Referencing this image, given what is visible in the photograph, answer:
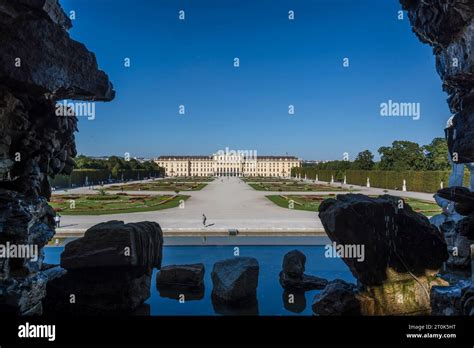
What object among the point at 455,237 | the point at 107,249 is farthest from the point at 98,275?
the point at 455,237

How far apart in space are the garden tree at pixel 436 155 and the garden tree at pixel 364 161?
730cm

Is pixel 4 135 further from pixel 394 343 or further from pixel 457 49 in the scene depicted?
pixel 457 49

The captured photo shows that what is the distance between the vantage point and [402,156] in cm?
4919

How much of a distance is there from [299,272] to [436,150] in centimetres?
4639

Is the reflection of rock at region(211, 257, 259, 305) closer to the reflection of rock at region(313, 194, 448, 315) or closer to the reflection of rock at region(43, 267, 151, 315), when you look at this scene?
the reflection of rock at region(313, 194, 448, 315)

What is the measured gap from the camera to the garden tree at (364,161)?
54.3 meters

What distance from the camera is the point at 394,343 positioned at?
317 cm

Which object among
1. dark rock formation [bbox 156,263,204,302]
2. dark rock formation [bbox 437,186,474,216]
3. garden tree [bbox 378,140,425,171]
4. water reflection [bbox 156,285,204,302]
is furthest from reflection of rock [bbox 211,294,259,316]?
garden tree [bbox 378,140,425,171]

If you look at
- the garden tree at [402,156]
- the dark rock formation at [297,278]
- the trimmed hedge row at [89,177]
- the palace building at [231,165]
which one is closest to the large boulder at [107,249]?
the dark rock formation at [297,278]

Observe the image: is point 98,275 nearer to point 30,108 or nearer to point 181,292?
point 181,292

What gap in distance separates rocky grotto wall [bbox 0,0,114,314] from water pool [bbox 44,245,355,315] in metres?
2.30

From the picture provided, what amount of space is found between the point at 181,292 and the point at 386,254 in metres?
3.34

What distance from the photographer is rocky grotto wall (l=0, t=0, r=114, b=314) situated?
11.3 feet

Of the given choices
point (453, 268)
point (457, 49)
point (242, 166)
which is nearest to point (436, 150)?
point (453, 268)
